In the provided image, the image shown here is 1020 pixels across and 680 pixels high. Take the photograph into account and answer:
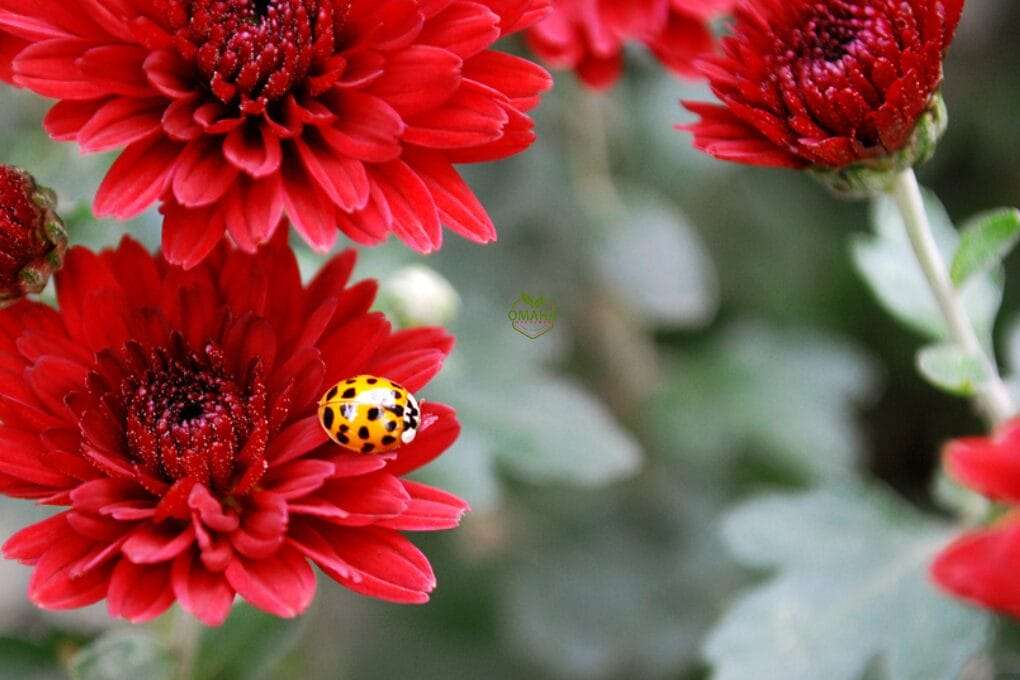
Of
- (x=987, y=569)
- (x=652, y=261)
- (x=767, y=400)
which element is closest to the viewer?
(x=987, y=569)

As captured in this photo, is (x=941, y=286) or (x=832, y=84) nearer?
(x=832, y=84)

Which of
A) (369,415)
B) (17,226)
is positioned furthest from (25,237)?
(369,415)

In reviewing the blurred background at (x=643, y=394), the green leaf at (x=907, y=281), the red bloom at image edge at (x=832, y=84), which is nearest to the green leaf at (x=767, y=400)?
the blurred background at (x=643, y=394)

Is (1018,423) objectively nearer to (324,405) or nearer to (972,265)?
(972,265)

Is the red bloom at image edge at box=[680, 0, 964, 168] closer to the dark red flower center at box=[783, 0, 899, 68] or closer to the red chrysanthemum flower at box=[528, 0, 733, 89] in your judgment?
Answer: the dark red flower center at box=[783, 0, 899, 68]

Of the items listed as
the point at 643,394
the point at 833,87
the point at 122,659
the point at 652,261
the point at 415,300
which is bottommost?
the point at 643,394

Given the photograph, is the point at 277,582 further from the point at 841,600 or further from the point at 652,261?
the point at 652,261

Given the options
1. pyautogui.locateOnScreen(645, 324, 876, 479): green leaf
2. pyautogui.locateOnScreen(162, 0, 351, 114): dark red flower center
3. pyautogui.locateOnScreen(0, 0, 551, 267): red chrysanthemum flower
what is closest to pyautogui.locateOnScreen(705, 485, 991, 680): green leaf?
pyautogui.locateOnScreen(645, 324, 876, 479): green leaf

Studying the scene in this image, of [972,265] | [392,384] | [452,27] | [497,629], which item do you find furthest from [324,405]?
[497,629]
